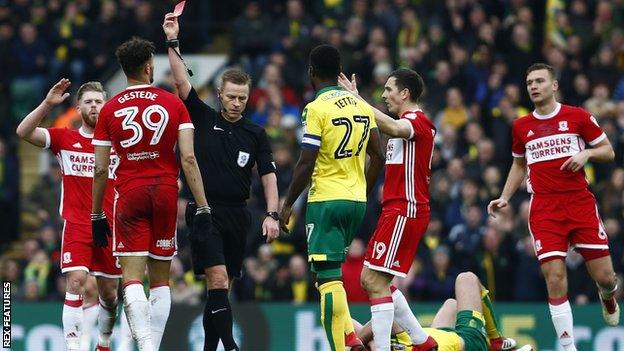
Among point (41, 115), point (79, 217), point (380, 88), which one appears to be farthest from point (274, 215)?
point (380, 88)

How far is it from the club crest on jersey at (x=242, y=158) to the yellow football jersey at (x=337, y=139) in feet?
2.73

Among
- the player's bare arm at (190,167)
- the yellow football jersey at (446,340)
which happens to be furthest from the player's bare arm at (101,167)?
the yellow football jersey at (446,340)

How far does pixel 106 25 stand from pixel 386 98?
12.6 m

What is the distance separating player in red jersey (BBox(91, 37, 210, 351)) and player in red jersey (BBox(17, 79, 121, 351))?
4.33 feet

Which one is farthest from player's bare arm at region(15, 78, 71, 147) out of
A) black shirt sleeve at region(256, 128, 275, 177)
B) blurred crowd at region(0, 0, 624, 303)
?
blurred crowd at region(0, 0, 624, 303)

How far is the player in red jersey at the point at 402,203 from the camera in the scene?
45.7 ft

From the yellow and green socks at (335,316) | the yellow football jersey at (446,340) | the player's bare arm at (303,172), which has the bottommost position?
the yellow football jersey at (446,340)

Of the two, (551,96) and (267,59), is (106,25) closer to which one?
Result: (267,59)

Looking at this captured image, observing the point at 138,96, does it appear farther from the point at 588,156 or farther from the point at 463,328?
the point at 588,156

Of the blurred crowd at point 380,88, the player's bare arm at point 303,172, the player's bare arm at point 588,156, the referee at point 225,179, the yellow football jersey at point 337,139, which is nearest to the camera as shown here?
the player's bare arm at point 303,172

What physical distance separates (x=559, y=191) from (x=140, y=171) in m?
4.35

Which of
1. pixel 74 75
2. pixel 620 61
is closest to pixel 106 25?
pixel 74 75

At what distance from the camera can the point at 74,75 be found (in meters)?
25.7

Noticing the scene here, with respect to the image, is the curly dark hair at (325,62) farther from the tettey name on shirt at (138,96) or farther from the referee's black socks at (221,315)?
the referee's black socks at (221,315)
